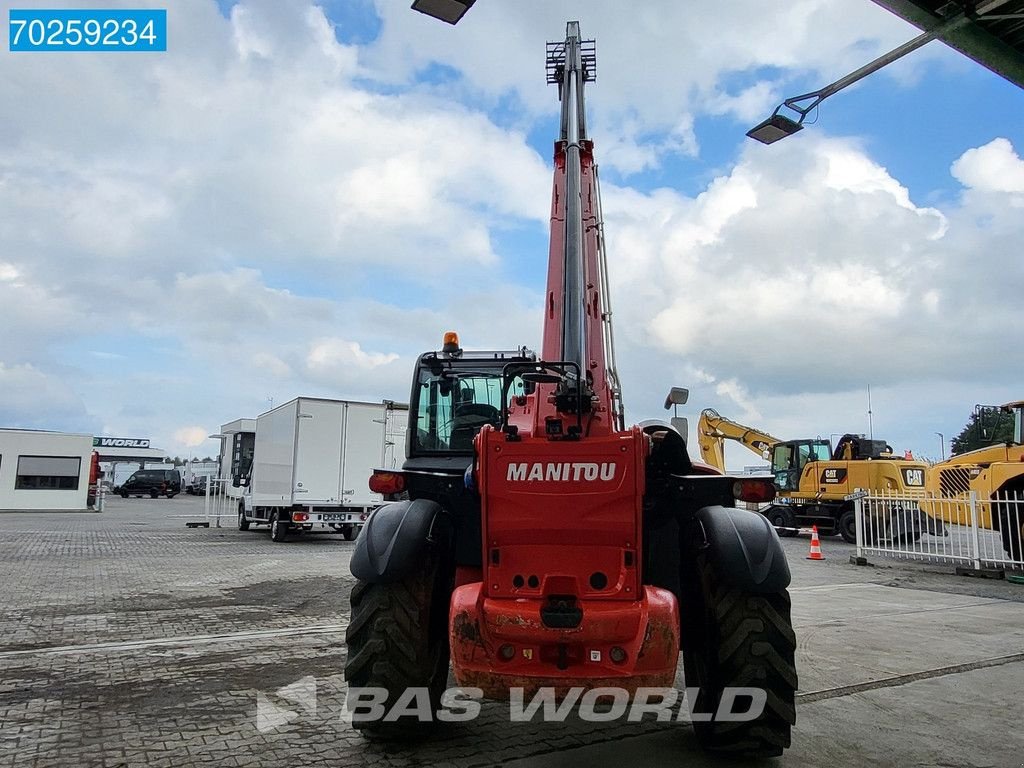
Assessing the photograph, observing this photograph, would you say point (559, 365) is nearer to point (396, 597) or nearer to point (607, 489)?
point (607, 489)

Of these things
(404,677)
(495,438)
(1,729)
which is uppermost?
(495,438)

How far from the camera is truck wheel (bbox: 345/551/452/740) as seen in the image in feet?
12.9

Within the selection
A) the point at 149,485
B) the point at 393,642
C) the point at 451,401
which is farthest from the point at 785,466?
the point at 149,485

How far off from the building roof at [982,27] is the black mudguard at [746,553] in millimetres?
3700

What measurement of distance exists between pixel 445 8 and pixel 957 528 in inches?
545

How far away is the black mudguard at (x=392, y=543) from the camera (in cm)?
394

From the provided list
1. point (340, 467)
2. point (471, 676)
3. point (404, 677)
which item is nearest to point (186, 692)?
point (404, 677)

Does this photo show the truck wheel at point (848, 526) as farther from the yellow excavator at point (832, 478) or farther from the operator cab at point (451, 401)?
the operator cab at point (451, 401)

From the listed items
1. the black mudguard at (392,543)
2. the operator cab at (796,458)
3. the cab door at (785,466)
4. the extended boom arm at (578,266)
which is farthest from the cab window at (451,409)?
the operator cab at (796,458)

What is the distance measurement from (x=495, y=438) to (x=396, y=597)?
1050 millimetres

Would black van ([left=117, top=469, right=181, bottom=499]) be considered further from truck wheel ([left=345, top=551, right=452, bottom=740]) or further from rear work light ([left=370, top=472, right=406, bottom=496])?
truck wheel ([left=345, top=551, right=452, bottom=740])

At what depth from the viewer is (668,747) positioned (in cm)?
420

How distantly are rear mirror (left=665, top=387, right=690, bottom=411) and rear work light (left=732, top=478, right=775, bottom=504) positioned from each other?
706 millimetres

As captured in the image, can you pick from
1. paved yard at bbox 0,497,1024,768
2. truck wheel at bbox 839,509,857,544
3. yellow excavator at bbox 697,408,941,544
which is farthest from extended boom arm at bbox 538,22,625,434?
truck wheel at bbox 839,509,857,544
